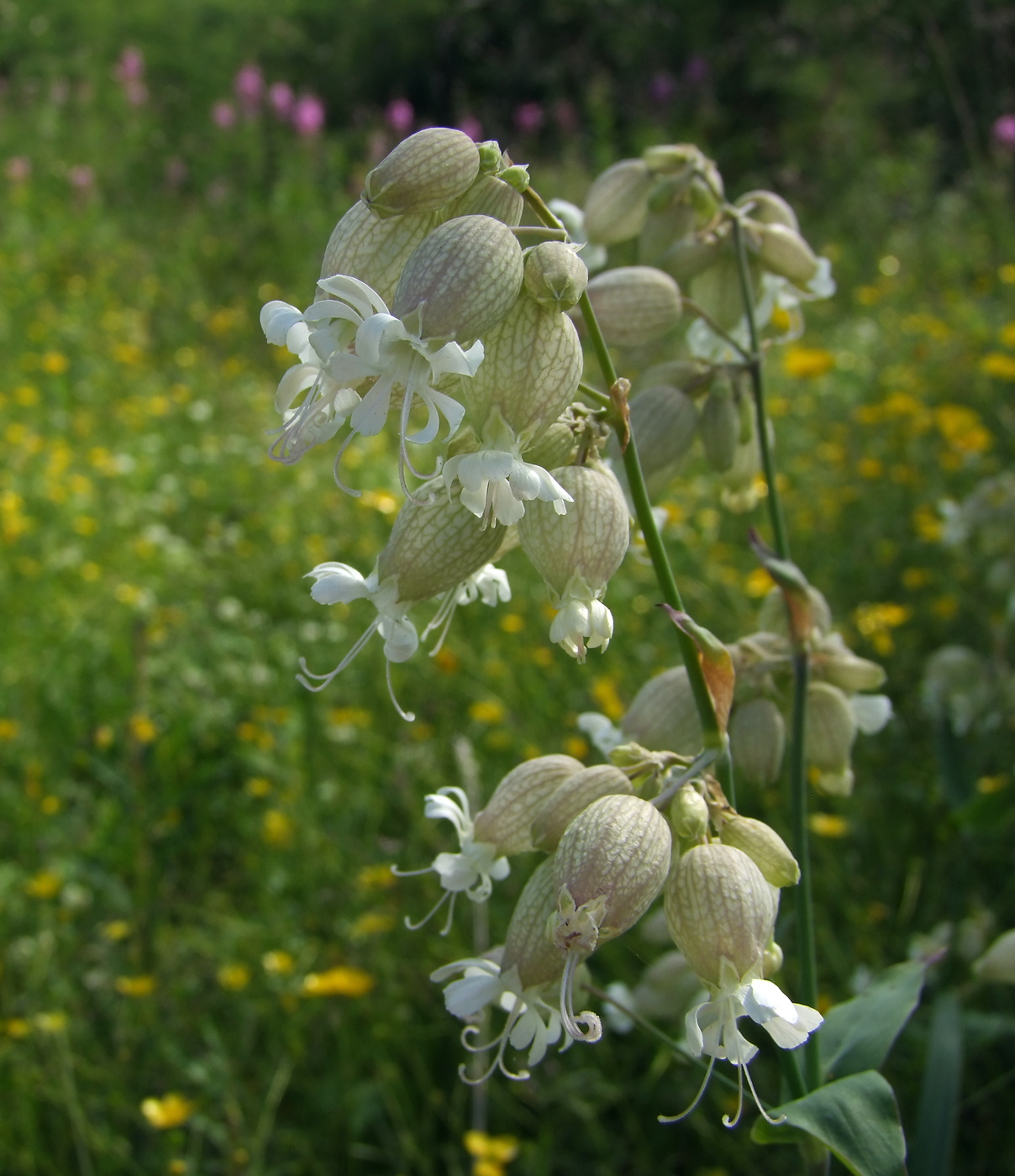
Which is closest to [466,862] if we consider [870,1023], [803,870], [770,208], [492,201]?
[803,870]

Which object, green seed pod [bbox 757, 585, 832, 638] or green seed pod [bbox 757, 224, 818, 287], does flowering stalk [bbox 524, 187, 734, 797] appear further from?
green seed pod [bbox 757, 224, 818, 287]

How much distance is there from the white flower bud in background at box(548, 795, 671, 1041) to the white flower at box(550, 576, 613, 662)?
0.12 meters

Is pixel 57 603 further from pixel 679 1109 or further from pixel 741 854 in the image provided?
pixel 741 854

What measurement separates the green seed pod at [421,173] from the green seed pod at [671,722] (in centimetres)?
48

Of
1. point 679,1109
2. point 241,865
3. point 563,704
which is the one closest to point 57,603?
point 241,865

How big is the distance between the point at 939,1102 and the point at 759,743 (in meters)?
0.44

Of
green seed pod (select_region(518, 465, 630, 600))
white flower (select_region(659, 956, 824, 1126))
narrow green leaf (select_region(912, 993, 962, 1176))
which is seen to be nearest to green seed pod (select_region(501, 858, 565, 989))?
white flower (select_region(659, 956, 824, 1126))

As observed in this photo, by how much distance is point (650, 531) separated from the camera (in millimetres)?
899

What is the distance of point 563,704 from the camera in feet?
7.72

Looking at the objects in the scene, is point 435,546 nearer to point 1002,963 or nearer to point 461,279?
point 461,279

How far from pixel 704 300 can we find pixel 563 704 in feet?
3.92

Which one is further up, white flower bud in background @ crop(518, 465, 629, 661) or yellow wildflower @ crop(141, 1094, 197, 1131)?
white flower bud in background @ crop(518, 465, 629, 661)

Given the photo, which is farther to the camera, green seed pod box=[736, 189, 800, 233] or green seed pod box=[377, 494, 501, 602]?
green seed pod box=[736, 189, 800, 233]

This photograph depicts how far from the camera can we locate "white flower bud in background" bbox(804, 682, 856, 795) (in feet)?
3.88
